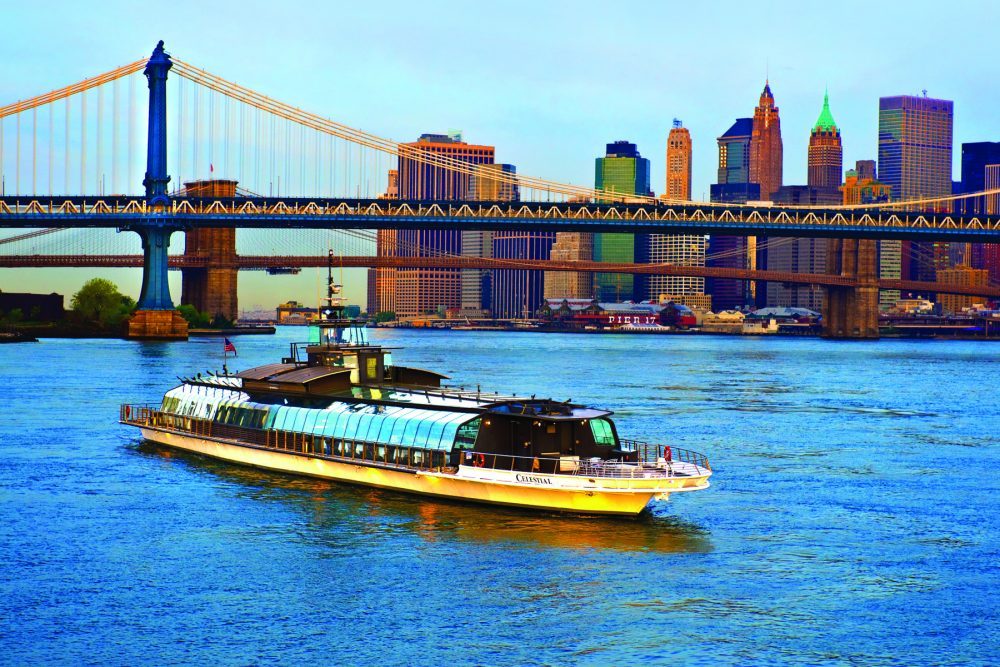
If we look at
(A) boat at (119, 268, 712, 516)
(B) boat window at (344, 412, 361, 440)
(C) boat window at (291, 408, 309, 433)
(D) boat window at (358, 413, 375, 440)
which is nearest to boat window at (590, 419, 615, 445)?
(A) boat at (119, 268, 712, 516)

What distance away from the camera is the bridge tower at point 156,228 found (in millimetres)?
122250

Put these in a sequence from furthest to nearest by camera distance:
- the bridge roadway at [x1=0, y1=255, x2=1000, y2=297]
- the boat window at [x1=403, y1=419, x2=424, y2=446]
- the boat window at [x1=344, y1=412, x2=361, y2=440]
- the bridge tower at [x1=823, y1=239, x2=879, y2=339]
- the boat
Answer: the bridge tower at [x1=823, y1=239, x2=879, y2=339]
the bridge roadway at [x1=0, y1=255, x2=1000, y2=297]
the boat window at [x1=344, y1=412, x2=361, y2=440]
the boat window at [x1=403, y1=419, x2=424, y2=446]
the boat

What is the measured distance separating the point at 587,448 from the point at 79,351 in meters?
79.7

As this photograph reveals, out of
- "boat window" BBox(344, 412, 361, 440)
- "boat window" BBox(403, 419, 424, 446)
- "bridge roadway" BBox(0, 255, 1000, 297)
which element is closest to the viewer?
"boat window" BBox(403, 419, 424, 446)

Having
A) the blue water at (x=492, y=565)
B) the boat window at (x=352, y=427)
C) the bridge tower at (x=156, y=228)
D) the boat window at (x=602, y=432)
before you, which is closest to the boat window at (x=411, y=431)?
the blue water at (x=492, y=565)

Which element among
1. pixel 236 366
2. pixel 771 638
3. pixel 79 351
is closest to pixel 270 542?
pixel 771 638

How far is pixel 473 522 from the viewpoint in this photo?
3072 centimetres

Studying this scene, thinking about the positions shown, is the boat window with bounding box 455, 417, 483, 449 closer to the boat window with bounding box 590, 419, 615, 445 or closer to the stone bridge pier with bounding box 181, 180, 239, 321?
the boat window with bounding box 590, 419, 615, 445

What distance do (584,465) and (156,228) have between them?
319 ft

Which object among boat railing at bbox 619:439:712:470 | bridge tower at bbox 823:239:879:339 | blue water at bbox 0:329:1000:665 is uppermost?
bridge tower at bbox 823:239:879:339

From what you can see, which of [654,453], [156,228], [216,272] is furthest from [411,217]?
[654,453]

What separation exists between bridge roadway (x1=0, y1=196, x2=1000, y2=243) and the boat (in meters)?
77.9

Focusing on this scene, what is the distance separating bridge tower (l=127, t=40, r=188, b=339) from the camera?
401 ft

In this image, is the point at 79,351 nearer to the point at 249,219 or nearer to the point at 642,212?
the point at 249,219
